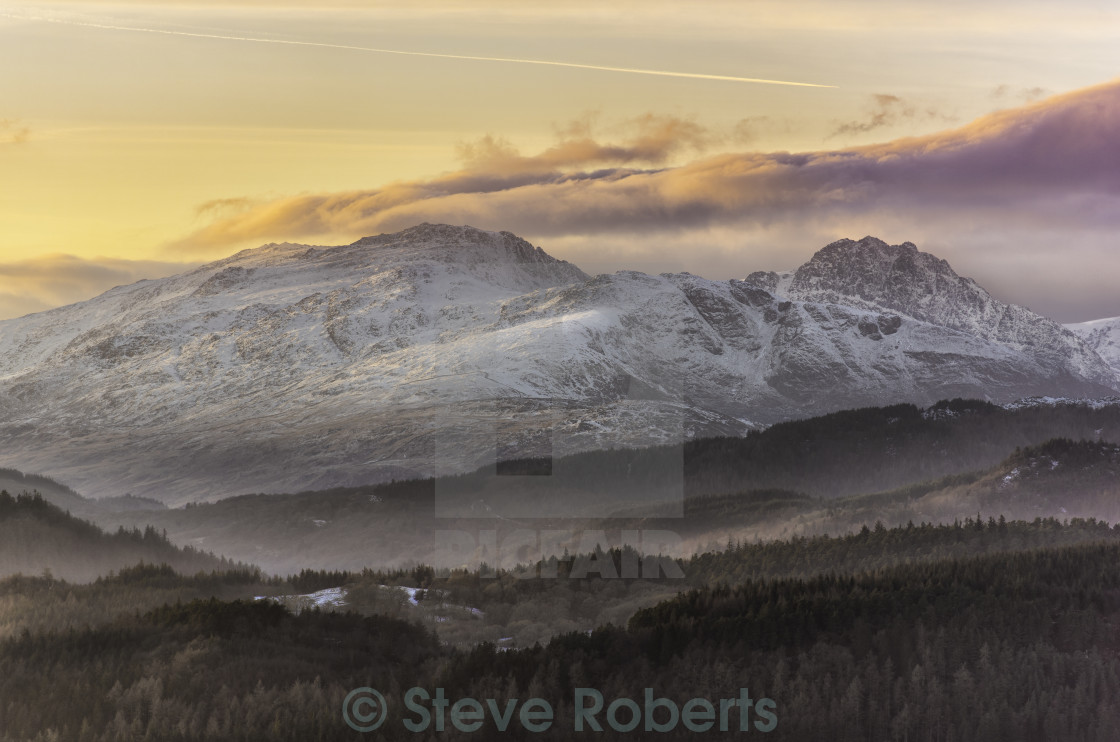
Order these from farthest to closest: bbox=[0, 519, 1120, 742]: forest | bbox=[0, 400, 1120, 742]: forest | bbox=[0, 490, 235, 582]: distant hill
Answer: bbox=[0, 490, 235, 582]: distant hill < bbox=[0, 400, 1120, 742]: forest < bbox=[0, 519, 1120, 742]: forest

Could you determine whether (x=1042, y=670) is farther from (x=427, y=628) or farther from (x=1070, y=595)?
(x=427, y=628)

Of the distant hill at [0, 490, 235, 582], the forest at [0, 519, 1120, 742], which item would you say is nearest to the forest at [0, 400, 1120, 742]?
the forest at [0, 519, 1120, 742]

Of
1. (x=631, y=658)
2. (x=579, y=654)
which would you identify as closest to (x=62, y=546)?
(x=579, y=654)

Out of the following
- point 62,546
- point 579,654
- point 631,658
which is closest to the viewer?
point 579,654

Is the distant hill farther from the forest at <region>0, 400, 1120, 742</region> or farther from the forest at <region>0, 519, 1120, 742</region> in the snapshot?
the forest at <region>0, 519, 1120, 742</region>

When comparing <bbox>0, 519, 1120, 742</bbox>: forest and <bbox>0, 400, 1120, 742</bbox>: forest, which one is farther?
<bbox>0, 400, 1120, 742</bbox>: forest

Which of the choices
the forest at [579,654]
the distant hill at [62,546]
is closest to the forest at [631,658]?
the forest at [579,654]

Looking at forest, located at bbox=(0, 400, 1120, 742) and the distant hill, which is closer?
forest, located at bbox=(0, 400, 1120, 742)

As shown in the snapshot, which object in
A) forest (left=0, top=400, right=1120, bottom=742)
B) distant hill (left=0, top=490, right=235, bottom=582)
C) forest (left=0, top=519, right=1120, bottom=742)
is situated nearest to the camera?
forest (left=0, top=519, right=1120, bottom=742)

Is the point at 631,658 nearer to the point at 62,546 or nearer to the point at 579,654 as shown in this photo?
the point at 579,654

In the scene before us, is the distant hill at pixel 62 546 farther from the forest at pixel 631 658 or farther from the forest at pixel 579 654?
the forest at pixel 631 658

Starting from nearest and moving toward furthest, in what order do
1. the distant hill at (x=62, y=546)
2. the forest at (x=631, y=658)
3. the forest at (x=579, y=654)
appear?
the forest at (x=631, y=658)
the forest at (x=579, y=654)
the distant hill at (x=62, y=546)

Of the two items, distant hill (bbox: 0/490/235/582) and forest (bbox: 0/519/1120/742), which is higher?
distant hill (bbox: 0/490/235/582)

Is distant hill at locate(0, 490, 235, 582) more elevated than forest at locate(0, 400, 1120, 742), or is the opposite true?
distant hill at locate(0, 490, 235, 582)
